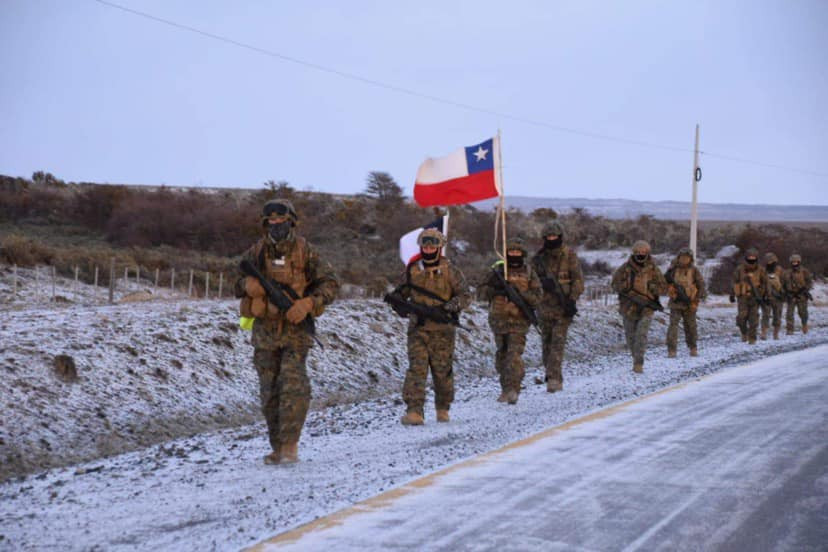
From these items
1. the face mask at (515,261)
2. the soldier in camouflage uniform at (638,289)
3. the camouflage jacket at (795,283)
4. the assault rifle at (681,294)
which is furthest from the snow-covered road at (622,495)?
the camouflage jacket at (795,283)

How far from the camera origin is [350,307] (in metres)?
19.5

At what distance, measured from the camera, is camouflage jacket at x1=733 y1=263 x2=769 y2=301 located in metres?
24.3

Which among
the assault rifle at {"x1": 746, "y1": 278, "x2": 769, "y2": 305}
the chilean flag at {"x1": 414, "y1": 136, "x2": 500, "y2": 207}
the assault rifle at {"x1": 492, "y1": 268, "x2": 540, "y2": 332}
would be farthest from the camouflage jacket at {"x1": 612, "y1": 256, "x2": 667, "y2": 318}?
the assault rifle at {"x1": 746, "y1": 278, "x2": 769, "y2": 305}

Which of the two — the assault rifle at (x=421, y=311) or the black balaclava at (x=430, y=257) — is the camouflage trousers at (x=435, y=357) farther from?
the black balaclava at (x=430, y=257)

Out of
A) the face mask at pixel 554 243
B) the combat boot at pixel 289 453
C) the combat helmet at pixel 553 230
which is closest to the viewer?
the combat boot at pixel 289 453

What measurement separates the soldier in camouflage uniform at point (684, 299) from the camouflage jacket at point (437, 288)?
9.69 m

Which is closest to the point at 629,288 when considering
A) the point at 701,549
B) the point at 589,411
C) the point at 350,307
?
the point at 350,307

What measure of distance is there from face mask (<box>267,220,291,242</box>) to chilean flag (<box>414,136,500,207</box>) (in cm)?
488

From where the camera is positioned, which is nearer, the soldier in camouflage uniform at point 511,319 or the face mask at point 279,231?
the face mask at point 279,231

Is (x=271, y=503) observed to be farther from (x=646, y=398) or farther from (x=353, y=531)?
(x=646, y=398)

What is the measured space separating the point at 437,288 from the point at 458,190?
290cm

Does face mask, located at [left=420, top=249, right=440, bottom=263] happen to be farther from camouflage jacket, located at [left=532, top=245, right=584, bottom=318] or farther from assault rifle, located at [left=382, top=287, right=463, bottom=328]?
camouflage jacket, located at [left=532, top=245, right=584, bottom=318]

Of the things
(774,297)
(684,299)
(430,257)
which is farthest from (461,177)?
(774,297)

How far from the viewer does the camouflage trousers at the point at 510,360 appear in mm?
12523
